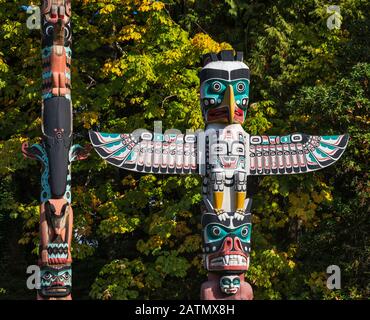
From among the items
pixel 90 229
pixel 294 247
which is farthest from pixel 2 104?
pixel 294 247

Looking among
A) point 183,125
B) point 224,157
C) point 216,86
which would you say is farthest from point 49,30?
point 183,125

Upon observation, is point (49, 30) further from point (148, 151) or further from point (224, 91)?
point (224, 91)

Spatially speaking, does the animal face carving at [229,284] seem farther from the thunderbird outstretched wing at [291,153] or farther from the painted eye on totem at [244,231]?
the thunderbird outstretched wing at [291,153]

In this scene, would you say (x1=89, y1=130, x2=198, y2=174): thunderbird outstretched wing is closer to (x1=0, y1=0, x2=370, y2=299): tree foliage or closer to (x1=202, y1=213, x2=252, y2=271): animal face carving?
(x1=202, y1=213, x2=252, y2=271): animal face carving

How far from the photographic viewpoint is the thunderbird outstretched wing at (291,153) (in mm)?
15359

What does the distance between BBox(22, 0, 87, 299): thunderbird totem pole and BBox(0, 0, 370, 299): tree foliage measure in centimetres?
355

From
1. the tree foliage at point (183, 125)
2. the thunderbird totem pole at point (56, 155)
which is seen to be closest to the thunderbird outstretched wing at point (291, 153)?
the thunderbird totem pole at point (56, 155)

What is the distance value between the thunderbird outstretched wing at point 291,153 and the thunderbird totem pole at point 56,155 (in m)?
2.92

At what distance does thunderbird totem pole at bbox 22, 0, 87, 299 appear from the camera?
1514cm

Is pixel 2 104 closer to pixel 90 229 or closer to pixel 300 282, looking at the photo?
pixel 90 229

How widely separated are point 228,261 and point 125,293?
17.0ft

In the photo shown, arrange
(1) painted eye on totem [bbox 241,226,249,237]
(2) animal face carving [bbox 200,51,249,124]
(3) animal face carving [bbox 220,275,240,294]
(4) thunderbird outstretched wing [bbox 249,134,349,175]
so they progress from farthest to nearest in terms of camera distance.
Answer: (4) thunderbird outstretched wing [bbox 249,134,349,175]
(2) animal face carving [bbox 200,51,249,124]
(1) painted eye on totem [bbox 241,226,249,237]
(3) animal face carving [bbox 220,275,240,294]

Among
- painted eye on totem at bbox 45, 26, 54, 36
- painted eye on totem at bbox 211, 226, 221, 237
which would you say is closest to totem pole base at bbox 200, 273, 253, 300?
painted eye on totem at bbox 211, 226, 221, 237

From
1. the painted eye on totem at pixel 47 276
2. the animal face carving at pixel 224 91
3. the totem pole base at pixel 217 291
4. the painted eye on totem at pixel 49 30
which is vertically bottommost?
the totem pole base at pixel 217 291
